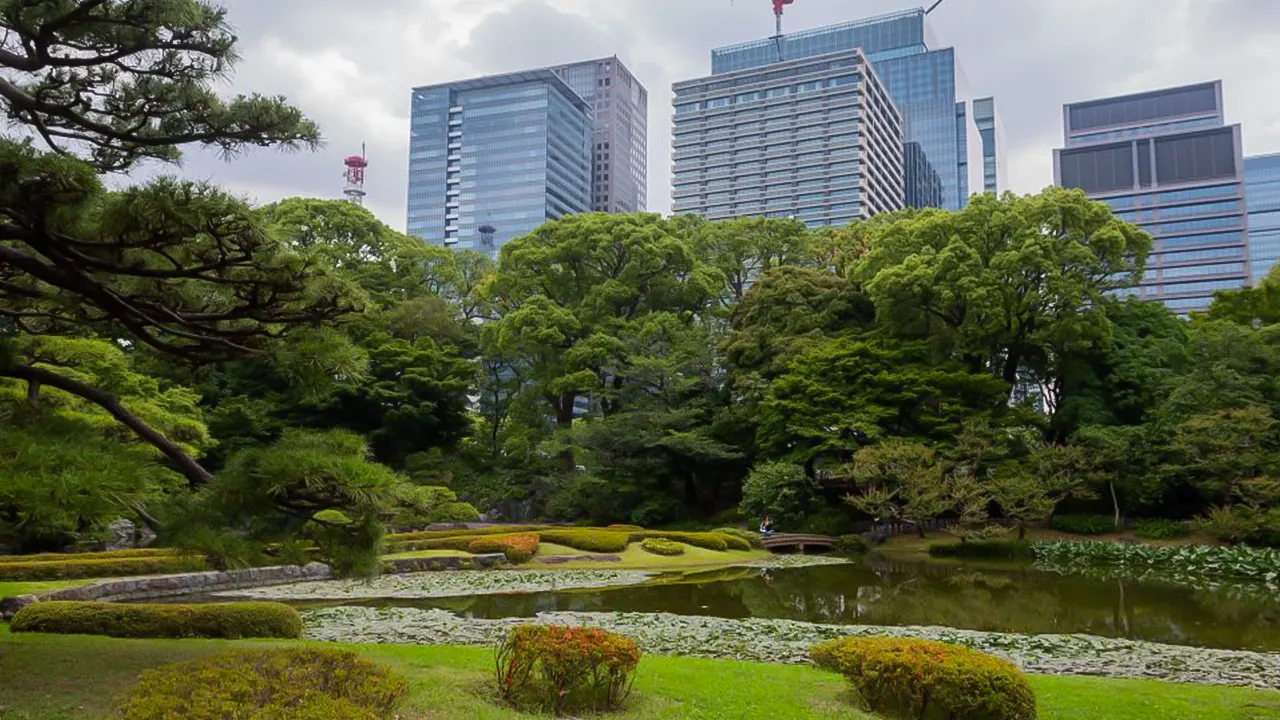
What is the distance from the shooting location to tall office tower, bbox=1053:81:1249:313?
84812 mm

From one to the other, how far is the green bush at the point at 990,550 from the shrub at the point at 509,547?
1109cm

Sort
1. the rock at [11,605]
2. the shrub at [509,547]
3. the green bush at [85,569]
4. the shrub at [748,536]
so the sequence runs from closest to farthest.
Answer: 1. the rock at [11,605]
2. the green bush at [85,569]
3. the shrub at [509,547]
4. the shrub at [748,536]

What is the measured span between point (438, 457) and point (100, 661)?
24.7 metres

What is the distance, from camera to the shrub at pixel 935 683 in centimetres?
512

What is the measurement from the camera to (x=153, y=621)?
26.3ft

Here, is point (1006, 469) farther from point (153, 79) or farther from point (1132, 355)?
point (153, 79)

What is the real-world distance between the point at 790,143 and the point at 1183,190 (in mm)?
40752

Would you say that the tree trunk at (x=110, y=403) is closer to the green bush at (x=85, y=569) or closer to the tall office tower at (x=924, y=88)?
the green bush at (x=85, y=569)

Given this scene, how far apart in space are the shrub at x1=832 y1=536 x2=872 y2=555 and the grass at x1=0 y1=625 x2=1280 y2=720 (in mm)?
17233

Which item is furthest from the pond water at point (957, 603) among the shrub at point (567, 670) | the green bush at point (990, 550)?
the shrub at point (567, 670)

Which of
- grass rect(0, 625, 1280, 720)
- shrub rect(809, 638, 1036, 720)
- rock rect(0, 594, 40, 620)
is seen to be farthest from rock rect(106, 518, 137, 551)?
shrub rect(809, 638, 1036, 720)

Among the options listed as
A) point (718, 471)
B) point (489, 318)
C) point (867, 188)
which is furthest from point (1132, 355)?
point (867, 188)

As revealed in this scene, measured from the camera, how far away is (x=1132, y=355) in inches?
1052

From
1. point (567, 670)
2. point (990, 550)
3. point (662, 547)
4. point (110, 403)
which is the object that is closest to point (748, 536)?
point (662, 547)
